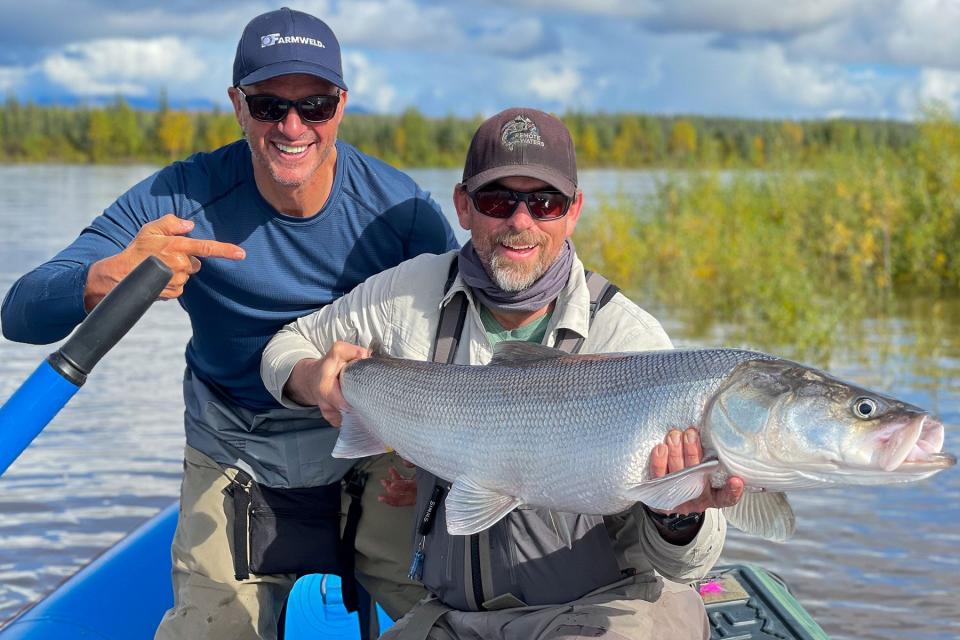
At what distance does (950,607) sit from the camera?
713cm

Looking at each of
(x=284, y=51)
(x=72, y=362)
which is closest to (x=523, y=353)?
(x=72, y=362)

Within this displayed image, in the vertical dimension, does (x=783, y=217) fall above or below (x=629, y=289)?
above

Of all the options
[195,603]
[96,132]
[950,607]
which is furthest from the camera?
[96,132]

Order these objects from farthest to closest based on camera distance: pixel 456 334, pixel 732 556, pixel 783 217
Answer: pixel 783 217 → pixel 732 556 → pixel 456 334

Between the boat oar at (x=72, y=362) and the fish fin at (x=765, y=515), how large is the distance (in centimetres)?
191

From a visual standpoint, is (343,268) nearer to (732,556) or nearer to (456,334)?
(456,334)

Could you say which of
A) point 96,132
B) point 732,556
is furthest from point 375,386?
point 96,132

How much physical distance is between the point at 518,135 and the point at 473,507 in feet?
4.52

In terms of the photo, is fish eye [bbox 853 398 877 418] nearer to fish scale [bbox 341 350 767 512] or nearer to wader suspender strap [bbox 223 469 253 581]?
fish scale [bbox 341 350 767 512]

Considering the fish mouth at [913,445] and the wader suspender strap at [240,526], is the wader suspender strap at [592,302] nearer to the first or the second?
the fish mouth at [913,445]

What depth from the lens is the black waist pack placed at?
4.81 metres

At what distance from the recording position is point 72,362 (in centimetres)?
332

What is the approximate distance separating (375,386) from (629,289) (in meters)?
14.5

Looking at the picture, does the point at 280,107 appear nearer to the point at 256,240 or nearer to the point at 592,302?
the point at 256,240
